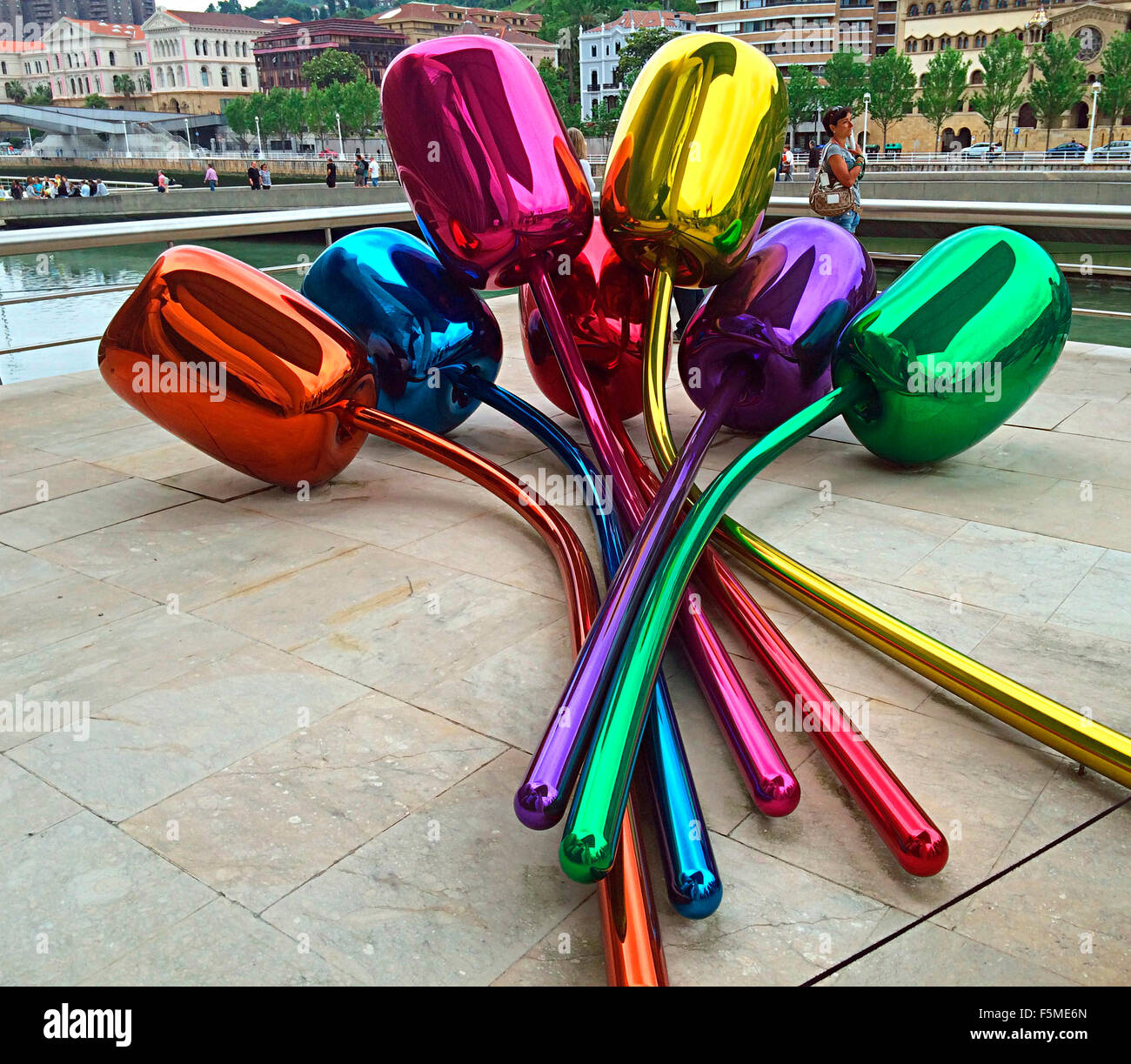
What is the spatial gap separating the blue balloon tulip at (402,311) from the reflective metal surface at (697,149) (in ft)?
2.83

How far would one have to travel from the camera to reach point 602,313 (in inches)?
187

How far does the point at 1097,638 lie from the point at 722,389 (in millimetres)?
1900

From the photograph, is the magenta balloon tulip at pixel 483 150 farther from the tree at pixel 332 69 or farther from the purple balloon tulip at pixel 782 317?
the tree at pixel 332 69

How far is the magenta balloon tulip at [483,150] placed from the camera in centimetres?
397

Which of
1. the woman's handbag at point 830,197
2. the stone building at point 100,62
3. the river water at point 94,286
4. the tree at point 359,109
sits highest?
the stone building at point 100,62

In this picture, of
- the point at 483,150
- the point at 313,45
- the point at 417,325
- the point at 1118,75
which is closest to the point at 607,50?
the point at 313,45

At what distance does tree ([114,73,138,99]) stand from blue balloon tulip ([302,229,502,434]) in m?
153

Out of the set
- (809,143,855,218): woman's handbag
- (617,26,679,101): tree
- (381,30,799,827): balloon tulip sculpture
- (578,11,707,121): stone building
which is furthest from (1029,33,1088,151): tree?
(381,30,799,827): balloon tulip sculpture

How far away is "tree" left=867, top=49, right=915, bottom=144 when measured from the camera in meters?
72.3

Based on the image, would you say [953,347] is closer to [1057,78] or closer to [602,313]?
[602,313]

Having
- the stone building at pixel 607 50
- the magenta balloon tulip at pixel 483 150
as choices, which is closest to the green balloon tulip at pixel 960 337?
the magenta balloon tulip at pixel 483 150

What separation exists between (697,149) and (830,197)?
3.62 m

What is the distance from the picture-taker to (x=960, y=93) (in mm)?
70312
